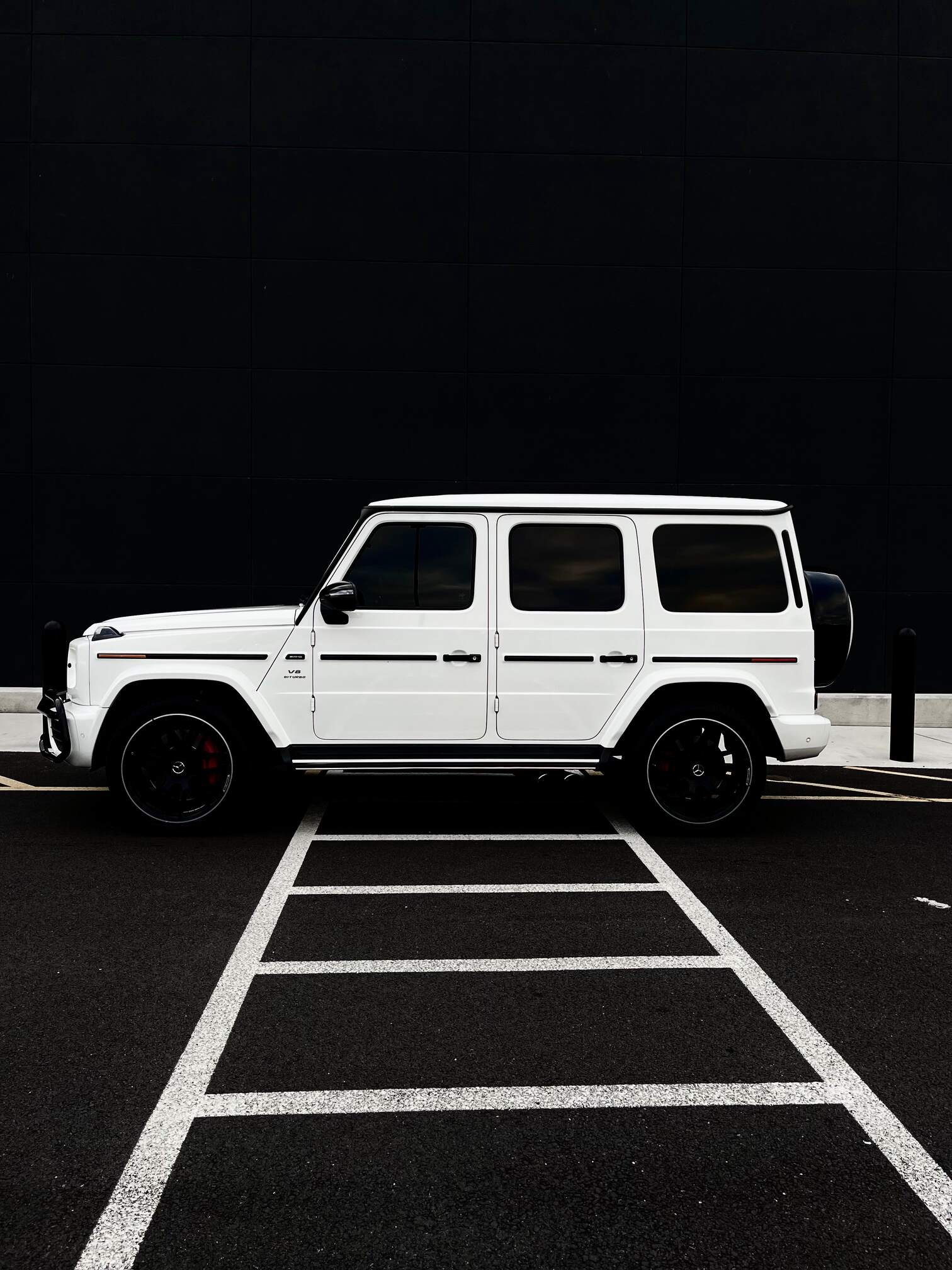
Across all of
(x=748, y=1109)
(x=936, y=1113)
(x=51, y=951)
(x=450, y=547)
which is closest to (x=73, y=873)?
(x=51, y=951)

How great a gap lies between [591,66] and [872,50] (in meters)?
3.62

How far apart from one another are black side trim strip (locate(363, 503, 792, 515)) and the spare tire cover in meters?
0.64

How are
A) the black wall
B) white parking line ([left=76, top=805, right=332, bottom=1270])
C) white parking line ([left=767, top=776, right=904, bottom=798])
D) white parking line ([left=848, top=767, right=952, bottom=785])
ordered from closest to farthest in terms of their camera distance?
white parking line ([left=76, top=805, right=332, bottom=1270]) → white parking line ([left=767, top=776, right=904, bottom=798]) → white parking line ([left=848, top=767, right=952, bottom=785]) → the black wall

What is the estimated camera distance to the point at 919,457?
40.8 ft

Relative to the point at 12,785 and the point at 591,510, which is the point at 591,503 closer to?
the point at 591,510

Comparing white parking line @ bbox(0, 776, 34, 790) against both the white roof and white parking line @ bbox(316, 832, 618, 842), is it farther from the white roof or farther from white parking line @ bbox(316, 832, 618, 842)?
the white roof

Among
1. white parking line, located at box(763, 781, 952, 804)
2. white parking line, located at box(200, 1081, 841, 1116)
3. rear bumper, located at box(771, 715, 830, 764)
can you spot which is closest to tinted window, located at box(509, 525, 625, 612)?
rear bumper, located at box(771, 715, 830, 764)

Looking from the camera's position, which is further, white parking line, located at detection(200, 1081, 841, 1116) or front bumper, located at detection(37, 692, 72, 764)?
front bumper, located at detection(37, 692, 72, 764)

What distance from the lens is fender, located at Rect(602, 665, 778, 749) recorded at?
6.27 metres

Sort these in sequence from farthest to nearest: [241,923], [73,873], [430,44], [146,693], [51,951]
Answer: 1. [430,44]
2. [146,693]
3. [73,873]
4. [241,923]
5. [51,951]

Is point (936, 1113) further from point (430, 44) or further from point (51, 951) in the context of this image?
point (430, 44)

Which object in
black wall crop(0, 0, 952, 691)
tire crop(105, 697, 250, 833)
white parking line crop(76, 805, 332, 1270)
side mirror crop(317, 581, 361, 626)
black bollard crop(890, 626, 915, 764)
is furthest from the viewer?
black wall crop(0, 0, 952, 691)

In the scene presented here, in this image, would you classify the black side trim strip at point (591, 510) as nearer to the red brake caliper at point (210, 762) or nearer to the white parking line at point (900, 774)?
the red brake caliper at point (210, 762)

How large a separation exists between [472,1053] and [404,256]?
10.9 meters
